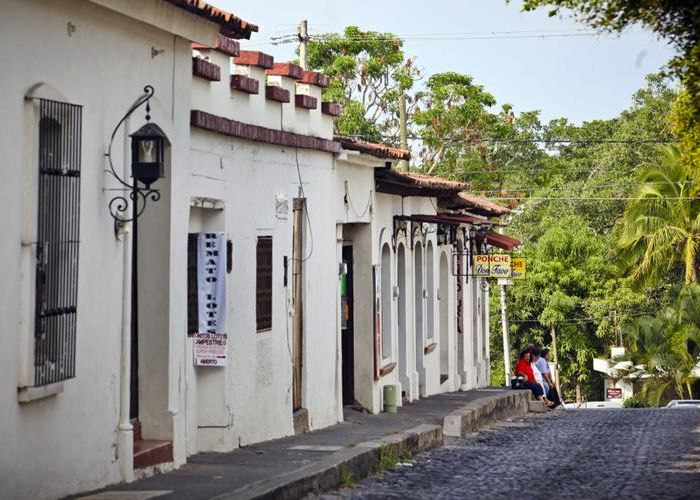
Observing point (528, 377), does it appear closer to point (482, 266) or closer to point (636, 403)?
point (482, 266)

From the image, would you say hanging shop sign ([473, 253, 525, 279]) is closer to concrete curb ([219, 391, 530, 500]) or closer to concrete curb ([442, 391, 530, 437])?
concrete curb ([442, 391, 530, 437])

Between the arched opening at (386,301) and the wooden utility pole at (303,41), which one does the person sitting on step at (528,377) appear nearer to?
Answer: the arched opening at (386,301)

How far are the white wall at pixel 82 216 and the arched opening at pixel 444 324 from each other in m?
16.6

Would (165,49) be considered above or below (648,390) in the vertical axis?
above

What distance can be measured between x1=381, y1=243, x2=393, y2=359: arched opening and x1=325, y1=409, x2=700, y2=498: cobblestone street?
2.26 meters

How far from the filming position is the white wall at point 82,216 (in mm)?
9109

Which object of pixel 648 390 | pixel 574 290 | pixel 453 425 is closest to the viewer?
pixel 453 425

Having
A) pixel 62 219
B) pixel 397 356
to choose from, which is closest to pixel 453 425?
pixel 397 356

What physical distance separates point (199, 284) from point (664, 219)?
94.7ft

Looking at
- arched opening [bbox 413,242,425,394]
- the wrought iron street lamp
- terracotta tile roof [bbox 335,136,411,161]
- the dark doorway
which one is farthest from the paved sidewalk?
arched opening [bbox 413,242,425,394]

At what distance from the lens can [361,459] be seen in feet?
44.2

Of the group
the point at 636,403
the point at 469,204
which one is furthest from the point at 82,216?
the point at 636,403

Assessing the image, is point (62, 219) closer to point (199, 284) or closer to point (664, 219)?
point (199, 284)

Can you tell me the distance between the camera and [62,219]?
10.0m
